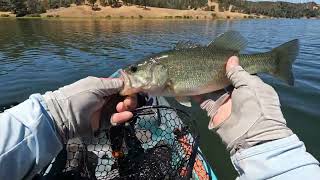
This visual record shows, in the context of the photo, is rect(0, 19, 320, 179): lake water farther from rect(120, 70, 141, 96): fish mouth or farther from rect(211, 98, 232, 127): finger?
rect(120, 70, 141, 96): fish mouth

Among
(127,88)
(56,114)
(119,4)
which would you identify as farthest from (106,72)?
(119,4)

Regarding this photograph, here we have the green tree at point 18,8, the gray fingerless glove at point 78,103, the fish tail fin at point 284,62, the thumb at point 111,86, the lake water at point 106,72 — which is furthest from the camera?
the green tree at point 18,8

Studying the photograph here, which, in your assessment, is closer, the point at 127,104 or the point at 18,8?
the point at 127,104

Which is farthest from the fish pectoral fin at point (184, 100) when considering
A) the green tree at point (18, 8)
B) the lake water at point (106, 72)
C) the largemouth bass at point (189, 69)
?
the green tree at point (18, 8)

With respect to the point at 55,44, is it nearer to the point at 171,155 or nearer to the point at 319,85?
the point at 319,85

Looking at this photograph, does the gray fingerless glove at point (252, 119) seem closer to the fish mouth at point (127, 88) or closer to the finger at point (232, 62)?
the finger at point (232, 62)

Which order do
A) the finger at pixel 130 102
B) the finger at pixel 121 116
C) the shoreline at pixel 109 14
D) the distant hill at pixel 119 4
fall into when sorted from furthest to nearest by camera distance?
the shoreline at pixel 109 14 → the distant hill at pixel 119 4 → the finger at pixel 130 102 → the finger at pixel 121 116

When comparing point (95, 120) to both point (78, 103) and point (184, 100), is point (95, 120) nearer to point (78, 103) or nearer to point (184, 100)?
point (78, 103)

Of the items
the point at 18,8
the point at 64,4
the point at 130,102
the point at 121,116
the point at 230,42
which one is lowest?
the point at 18,8
